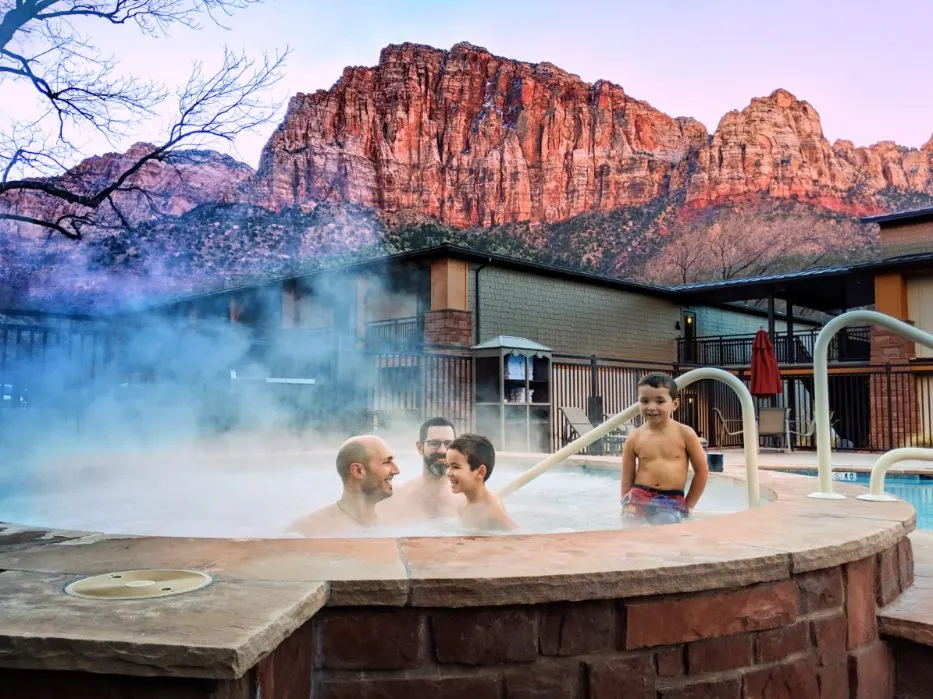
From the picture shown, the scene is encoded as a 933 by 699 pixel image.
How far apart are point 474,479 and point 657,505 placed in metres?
0.96

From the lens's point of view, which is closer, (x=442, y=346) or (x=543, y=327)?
(x=442, y=346)

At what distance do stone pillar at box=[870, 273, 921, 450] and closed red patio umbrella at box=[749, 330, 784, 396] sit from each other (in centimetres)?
256

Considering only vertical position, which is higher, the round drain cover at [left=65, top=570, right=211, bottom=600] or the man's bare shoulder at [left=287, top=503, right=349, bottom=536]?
the round drain cover at [left=65, top=570, right=211, bottom=600]

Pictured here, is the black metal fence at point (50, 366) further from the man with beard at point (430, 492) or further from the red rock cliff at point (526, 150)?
the red rock cliff at point (526, 150)

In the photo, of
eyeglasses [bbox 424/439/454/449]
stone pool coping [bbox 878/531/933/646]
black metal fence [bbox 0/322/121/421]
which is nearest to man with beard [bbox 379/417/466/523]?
eyeglasses [bbox 424/439/454/449]

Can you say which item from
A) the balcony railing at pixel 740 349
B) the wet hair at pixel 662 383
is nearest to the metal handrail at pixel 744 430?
the wet hair at pixel 662 383

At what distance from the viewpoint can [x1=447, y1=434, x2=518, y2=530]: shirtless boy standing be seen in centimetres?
312

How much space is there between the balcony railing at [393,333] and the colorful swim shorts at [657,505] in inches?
441

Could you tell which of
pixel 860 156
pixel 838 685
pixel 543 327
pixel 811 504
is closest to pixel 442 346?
pixel 543 327

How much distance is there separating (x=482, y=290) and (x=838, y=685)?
13251 millimetres

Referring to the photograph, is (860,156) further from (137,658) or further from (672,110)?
(137,658)

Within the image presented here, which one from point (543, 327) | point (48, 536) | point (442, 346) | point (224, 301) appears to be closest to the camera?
point (48, 536)

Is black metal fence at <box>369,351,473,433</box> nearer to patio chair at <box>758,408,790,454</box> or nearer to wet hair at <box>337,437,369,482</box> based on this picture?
patio chair at <box>758,408,790,454</box>

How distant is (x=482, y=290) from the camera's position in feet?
49.1
